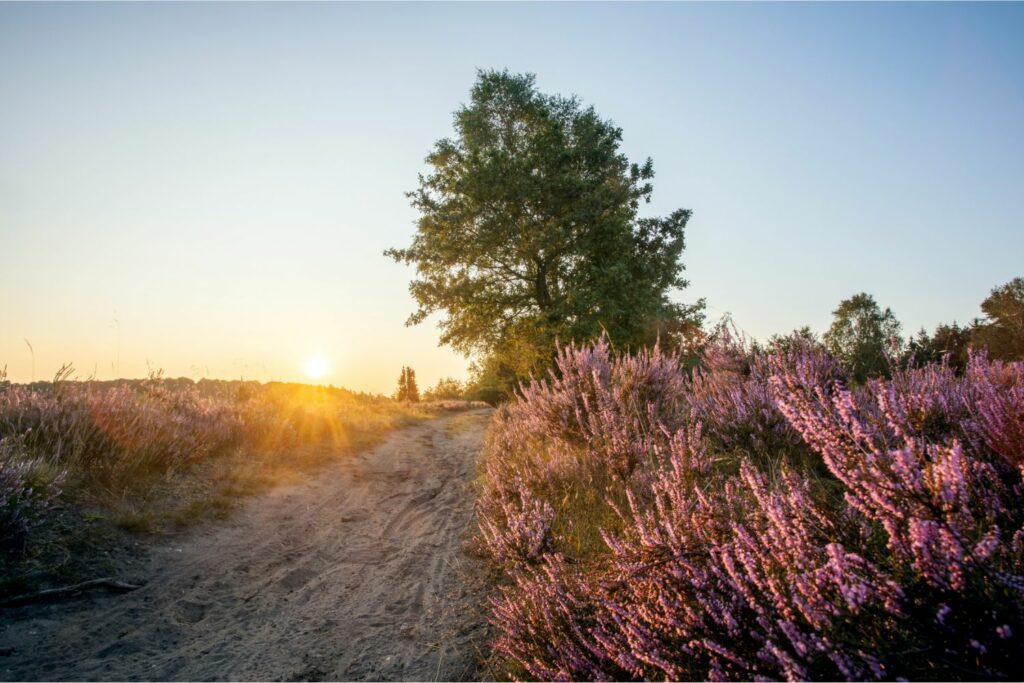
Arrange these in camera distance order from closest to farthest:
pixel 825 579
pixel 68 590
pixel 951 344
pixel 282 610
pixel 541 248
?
1. pixel 825 579
2. pixel 68 590
3. pixel 282 610
4. pixel 951 344
5. pixel 541 248

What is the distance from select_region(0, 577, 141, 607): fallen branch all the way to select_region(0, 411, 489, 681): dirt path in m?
0.08

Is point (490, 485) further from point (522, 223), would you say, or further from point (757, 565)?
point (522, 223)

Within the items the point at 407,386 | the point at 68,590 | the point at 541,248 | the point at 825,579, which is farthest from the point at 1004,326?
the point at 407,386

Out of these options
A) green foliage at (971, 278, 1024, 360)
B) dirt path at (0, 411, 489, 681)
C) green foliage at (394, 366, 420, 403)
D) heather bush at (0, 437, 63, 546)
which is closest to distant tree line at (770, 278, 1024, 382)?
green foliage at (971, 278, 1024, 360)

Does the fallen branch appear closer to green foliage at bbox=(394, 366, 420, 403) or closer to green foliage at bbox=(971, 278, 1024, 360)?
green foliage at bbox=(971, 278, 1024, 360)

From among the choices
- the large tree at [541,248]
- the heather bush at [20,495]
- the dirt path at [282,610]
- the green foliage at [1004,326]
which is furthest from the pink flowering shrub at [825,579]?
the large tree at [541,248]

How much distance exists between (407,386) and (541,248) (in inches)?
743

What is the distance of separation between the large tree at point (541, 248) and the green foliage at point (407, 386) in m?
13.3

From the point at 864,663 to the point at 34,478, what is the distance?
6954 millimetres

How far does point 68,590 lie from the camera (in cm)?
431

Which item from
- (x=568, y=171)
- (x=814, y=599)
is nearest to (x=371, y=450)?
(x=814, y=599)

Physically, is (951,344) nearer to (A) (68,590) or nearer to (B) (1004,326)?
(B) (1004,326)

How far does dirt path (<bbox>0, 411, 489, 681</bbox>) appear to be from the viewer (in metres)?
3.52

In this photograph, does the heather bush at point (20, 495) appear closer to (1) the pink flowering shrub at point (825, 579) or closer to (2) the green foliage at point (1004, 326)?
(1) the pink flowering shrub at point (825, 579)
